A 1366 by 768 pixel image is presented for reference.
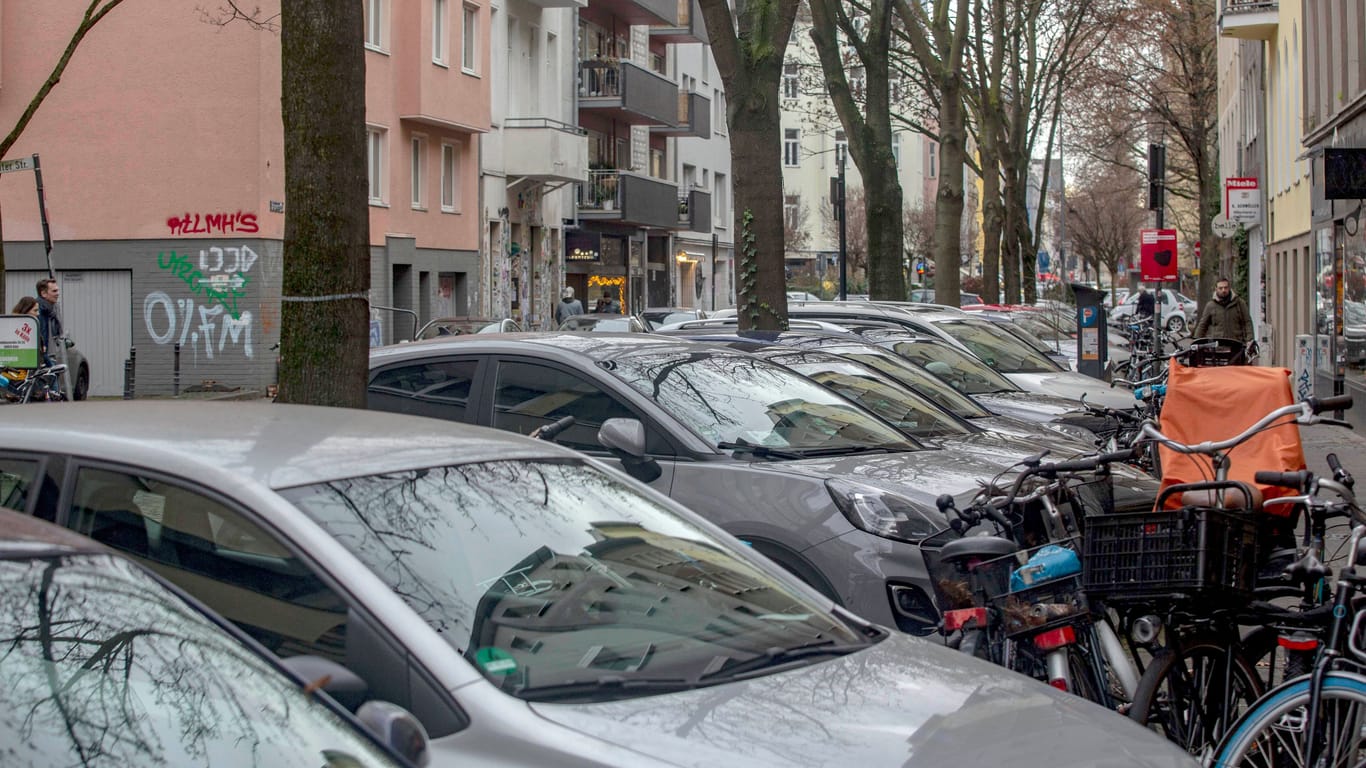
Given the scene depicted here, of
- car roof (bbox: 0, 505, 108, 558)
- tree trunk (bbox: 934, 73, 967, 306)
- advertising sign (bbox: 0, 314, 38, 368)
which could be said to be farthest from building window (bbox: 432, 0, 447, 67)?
car roof (bbox: 0, 505, 108, 558)

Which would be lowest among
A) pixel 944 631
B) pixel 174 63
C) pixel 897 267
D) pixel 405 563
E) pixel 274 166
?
pixel 944 631

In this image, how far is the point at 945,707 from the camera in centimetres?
366

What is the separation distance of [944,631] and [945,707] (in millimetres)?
1489

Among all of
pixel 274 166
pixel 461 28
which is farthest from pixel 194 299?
pixel 461 28

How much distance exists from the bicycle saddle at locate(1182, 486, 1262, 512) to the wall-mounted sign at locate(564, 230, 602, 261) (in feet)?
131

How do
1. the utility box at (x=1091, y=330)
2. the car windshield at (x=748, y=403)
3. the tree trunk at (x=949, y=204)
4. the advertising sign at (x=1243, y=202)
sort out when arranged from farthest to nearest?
the tree trunk at (x=949, y=204)
the advertising sign at (x=1243, y=202)
the utility box at (x=1091, y=330)
the car windshield at (x=748, y=403)

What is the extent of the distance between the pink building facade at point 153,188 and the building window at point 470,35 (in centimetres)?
745

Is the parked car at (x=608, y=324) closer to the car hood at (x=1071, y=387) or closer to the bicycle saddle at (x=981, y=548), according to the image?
the car hood at (x=1071, y=387)

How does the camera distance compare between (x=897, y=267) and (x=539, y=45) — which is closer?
(x=897, y=267)

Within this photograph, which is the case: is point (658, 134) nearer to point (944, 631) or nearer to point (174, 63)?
point (174, 63)

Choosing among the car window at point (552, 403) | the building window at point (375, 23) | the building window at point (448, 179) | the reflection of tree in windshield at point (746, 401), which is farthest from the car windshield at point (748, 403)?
the building window at point (448, 179)

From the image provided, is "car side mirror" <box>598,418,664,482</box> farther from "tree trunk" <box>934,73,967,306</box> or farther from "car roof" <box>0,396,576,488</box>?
"tree trunk" <box>934,73,967,306</box>

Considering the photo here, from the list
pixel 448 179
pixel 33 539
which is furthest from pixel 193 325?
pixel 33 539

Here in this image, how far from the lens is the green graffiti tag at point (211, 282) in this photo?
28391 millimetres
